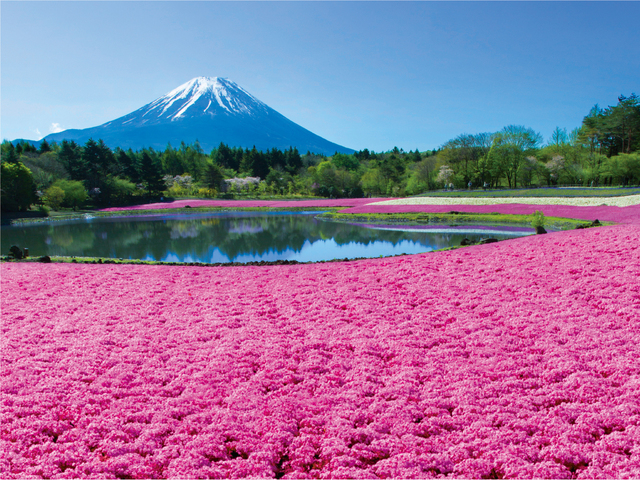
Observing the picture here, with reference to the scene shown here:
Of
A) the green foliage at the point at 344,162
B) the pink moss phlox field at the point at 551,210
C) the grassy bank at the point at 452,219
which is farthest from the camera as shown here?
the green foliage at the point at 344,162

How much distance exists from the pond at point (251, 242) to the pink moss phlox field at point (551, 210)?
20.6ft

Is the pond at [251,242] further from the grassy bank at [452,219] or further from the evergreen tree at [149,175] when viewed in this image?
the evergreen tree at [149,175]

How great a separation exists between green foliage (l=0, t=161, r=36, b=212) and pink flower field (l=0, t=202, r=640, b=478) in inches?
1789

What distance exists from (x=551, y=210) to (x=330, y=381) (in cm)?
3555

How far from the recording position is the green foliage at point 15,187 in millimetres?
46156

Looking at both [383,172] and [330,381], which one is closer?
[330,381]

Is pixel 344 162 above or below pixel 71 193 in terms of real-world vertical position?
above

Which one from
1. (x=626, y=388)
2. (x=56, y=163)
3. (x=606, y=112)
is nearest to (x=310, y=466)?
(x=626, y=388)

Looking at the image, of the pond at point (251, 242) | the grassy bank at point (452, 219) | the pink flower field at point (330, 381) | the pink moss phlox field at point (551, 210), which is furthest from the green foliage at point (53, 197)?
the pink flower field at point (330, 381)

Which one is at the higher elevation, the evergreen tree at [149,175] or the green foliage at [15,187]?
the evergreen tree at [149,175]

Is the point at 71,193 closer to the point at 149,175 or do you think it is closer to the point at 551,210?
the point at 149,175

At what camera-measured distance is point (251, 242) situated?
26.2 m

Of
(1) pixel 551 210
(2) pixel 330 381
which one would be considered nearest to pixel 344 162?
(1) pixel 551 210

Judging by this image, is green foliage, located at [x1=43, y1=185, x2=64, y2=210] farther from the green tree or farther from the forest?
the green tree
